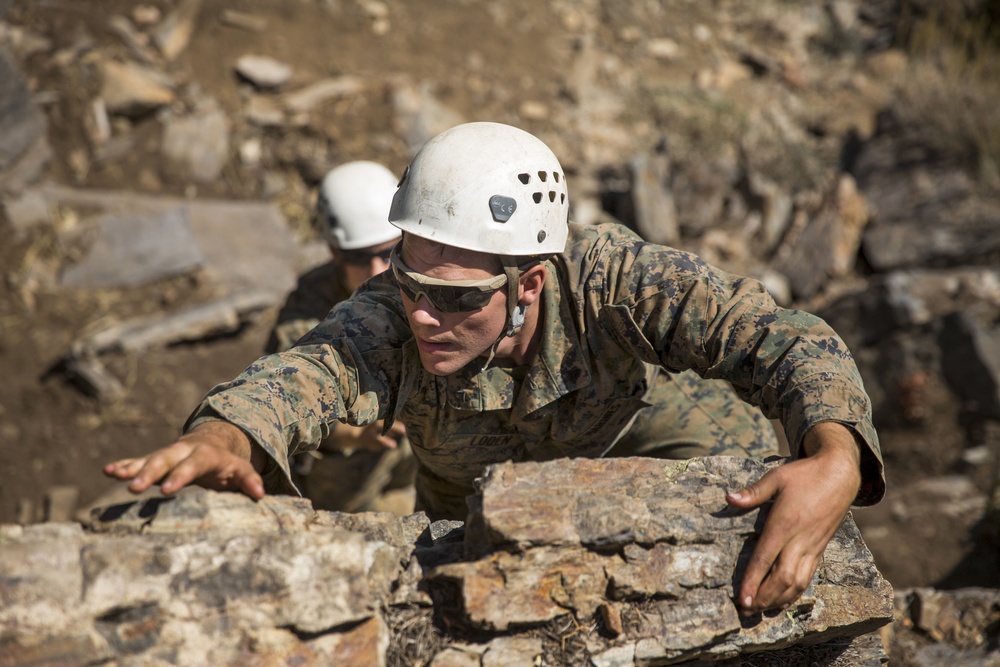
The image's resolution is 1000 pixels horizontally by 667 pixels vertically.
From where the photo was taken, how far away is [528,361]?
335cm

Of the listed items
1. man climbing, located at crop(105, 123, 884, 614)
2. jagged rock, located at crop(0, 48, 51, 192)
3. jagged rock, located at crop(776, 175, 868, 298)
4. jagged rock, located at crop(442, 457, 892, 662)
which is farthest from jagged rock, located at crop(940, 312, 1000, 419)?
jagged rock, located at crop(0, 48, 51, 192)

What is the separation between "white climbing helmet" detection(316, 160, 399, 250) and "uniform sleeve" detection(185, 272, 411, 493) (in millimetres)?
1647

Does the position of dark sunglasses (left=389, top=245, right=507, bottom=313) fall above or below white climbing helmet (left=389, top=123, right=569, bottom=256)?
below

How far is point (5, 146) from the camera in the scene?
7680mm

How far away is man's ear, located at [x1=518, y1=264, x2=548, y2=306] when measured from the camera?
3070mm

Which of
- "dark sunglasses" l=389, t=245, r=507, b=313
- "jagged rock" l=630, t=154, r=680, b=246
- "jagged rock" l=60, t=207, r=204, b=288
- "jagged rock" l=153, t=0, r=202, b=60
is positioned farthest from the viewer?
"jagged rock" l=153, t=0, r=202, b=60

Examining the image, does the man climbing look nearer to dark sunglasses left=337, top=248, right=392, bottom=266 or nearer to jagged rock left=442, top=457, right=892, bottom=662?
jagged rock left=442, top=457, right=892, bottom=662

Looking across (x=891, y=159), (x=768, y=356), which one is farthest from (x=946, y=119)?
(x=768, y=356)

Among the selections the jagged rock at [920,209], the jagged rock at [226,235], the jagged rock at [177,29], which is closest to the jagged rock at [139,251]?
the jagged rock at [226,235]

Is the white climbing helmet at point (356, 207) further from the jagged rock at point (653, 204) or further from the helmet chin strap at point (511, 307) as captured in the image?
the jagged rock at point (653, 204)

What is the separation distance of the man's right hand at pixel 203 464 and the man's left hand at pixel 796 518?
1.44m

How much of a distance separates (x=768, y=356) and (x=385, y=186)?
2.98 m

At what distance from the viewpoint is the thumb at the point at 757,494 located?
250cm

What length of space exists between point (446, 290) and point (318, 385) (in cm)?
54
